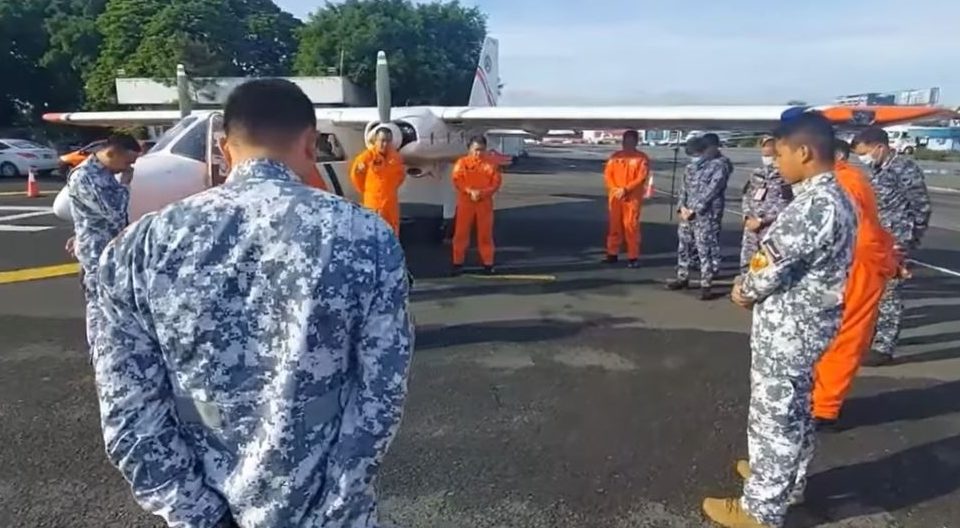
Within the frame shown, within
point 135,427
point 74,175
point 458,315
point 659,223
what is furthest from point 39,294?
point 659,223

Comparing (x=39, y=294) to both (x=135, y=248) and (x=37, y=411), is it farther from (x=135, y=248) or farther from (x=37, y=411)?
(x=135, y=248)

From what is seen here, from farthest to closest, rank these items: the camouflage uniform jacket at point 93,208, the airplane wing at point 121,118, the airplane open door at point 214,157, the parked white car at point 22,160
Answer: the parked white car at point 22,160 → the airplane wing at point 121,118 → the airplane open door at point 214,157 → the camouflage uniform jacket at point 93,208

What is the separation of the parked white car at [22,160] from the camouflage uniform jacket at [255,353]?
87.0ft

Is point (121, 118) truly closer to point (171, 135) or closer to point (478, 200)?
point (171, 135)

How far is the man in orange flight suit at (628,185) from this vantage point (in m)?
9.11

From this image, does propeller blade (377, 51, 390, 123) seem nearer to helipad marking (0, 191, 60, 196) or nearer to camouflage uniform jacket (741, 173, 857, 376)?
camouflage uniform jacket (741, 173, 857, 376)

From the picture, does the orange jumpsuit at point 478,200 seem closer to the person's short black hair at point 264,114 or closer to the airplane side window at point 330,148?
the airplane side window at point 330,148

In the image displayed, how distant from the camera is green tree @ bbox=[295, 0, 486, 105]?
117 feet

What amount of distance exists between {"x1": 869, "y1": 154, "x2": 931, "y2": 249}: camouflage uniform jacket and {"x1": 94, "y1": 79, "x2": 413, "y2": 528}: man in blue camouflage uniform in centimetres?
532

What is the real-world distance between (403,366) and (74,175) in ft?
13.8

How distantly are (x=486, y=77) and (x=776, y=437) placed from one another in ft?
52.3

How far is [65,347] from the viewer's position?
5883 millimetres

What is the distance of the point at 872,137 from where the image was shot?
18.1ft

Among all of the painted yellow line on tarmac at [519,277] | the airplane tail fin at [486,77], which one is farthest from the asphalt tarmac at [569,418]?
the airplane tail fin at [486,77]
